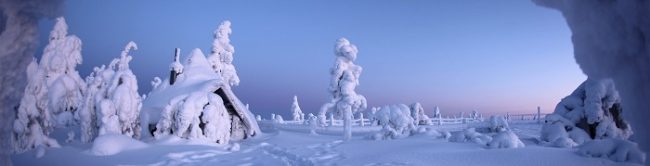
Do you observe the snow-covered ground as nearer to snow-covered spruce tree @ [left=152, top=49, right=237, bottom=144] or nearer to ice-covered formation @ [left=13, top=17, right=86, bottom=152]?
snow-covered spruce tree @ [left=152, top=49, right=237, bottom=144]

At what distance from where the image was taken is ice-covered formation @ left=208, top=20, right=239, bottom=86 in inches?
1173

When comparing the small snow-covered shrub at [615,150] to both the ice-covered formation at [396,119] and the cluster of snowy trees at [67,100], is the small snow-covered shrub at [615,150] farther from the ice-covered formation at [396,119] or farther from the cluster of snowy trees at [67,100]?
the cluster of snowy trees at [67,100]

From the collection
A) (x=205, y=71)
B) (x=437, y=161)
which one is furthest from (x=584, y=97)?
(x=205, y=71)

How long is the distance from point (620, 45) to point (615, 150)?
24.7ft

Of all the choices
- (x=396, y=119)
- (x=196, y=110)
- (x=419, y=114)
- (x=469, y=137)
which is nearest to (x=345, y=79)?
(x=396, y=119)

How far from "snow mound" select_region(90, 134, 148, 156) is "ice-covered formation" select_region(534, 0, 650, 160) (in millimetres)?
13212

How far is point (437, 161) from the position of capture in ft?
32.2

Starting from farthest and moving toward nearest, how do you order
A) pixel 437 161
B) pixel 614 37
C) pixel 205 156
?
pixel 205 156
pixel 437 161
pixel 614 37

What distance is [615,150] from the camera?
28.7 ft

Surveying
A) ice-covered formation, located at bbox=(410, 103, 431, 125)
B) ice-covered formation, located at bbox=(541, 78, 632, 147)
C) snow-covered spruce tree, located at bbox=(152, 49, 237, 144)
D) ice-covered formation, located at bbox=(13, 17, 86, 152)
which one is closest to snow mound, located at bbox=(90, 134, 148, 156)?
snow-covered spruce tree, located at bbox=(152, 49, 237, 144)

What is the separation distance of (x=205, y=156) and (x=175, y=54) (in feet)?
41.1

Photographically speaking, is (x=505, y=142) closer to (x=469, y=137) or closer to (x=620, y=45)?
(x=469, y=137)

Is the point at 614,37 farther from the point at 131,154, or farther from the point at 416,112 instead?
the point at 416,112

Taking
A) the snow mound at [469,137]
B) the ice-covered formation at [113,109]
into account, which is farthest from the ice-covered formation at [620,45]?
the ice-covered formation at [113,109]
